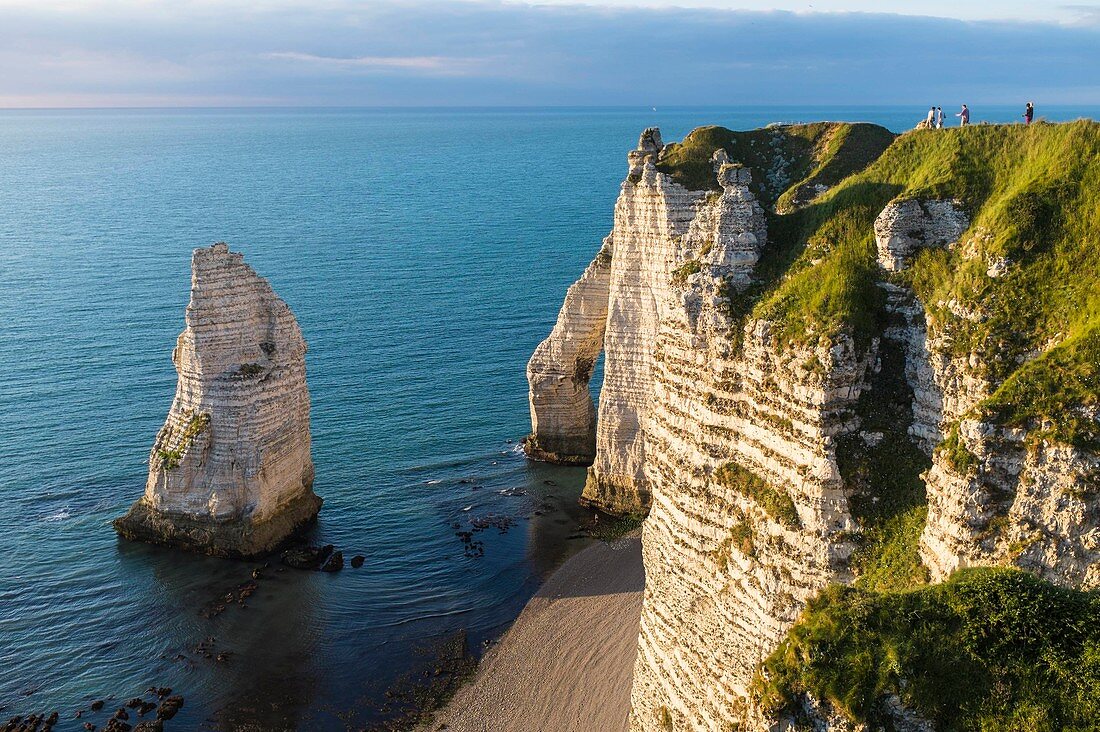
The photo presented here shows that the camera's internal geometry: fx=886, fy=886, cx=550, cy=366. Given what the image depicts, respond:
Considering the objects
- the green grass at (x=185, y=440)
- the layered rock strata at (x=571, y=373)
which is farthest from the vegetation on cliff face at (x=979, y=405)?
the green grass at (x=185, y=440)

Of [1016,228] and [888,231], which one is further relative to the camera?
[888,231]

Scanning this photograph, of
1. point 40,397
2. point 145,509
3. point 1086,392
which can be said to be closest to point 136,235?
point 40,397

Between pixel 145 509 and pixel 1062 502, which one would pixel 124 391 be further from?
pixel 1062 502

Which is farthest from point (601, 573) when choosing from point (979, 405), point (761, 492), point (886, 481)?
point (979, 405)

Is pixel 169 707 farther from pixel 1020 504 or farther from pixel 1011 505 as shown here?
pixel 1020 504

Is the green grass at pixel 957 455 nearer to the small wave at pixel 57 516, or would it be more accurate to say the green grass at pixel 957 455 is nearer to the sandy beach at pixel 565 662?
the sandy beach at pixel 565 662

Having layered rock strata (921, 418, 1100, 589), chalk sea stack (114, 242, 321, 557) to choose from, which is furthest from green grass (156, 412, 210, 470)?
layered rock strata (921, 418, 1100, 589)
